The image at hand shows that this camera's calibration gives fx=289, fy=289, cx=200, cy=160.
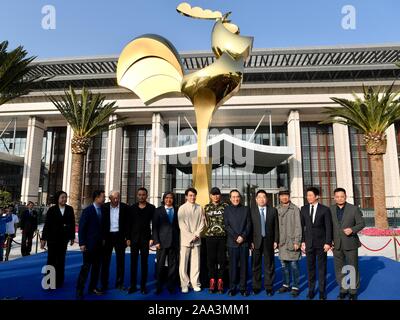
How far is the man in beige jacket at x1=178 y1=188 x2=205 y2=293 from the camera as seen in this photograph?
519cm

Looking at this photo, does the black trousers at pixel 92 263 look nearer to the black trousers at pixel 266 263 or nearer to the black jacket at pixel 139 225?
the black jacket at pixel 139 225

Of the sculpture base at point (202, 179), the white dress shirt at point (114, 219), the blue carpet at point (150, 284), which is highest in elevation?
the sculpture base at point (202, 179)

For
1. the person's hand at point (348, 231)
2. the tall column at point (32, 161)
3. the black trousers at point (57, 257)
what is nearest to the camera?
the person's hand at point (348, 231)

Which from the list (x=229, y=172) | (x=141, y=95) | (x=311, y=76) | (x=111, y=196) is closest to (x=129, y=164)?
(x=229, y=172)

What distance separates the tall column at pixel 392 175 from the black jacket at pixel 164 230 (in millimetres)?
27727

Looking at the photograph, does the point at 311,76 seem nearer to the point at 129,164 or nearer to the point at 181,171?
the point at 181,171

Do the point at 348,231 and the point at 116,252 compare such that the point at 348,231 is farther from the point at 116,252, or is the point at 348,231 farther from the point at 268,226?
the point at 116,252

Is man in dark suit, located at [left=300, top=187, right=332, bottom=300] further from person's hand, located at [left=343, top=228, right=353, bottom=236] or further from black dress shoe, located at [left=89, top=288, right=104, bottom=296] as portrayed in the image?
black dress shoe, located at [left=89, top=288, right=104, bottom=296]

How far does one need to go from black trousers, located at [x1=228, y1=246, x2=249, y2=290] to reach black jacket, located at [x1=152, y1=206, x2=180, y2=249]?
3.39 feet

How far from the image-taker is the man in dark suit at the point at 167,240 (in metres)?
5.14

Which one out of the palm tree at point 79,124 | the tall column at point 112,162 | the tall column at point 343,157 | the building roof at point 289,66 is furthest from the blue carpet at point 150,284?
the building roof at point 289,66

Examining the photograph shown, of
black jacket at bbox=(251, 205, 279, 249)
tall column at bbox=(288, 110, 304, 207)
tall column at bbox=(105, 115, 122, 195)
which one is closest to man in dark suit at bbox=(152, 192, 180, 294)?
black jacket at bbox=(251, 205, 279, 249)

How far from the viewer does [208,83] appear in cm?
696

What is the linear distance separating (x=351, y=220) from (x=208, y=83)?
426cm
